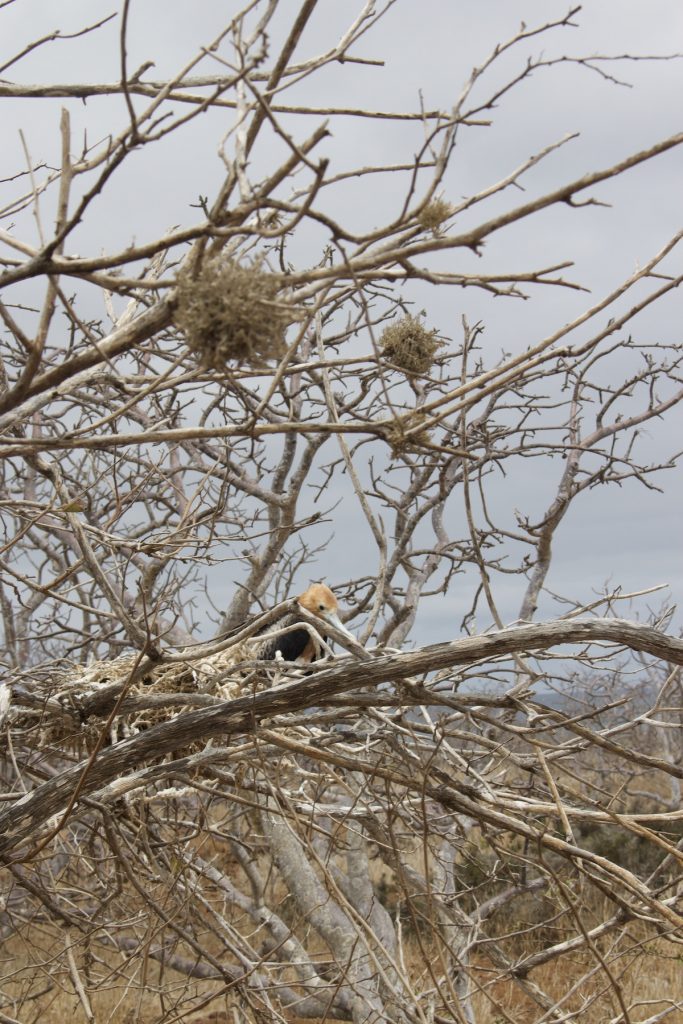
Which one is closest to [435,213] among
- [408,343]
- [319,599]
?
[408,343]

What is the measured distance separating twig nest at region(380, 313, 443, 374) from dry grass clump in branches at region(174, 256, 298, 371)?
0.70 meters

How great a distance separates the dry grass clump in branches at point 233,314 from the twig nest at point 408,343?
0.70 meters

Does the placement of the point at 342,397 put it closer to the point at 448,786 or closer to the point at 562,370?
the point at 562,370

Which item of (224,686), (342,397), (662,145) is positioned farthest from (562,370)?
(662,145)

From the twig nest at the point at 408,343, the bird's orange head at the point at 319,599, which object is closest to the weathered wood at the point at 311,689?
the twig nest at the point at 408,343

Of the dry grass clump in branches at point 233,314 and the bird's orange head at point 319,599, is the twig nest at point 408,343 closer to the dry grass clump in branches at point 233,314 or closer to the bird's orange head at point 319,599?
the dry grass clump in branches at point 233,314

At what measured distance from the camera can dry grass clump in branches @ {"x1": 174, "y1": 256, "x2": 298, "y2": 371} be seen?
4.81 feet

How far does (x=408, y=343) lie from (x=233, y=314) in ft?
2.59

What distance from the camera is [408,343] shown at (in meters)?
2.19

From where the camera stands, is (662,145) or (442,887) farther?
(442,887)

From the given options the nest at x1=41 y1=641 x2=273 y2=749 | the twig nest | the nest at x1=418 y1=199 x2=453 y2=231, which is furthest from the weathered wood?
the nest at x1=418 y1=199 x2=453 y2=231

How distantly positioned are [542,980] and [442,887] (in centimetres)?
400

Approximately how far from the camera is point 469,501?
2686mm

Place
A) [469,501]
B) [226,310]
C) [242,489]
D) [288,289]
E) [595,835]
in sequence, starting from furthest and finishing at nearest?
[595,835]
[242,489]
[469,501]
[288,289]
[226,310]
